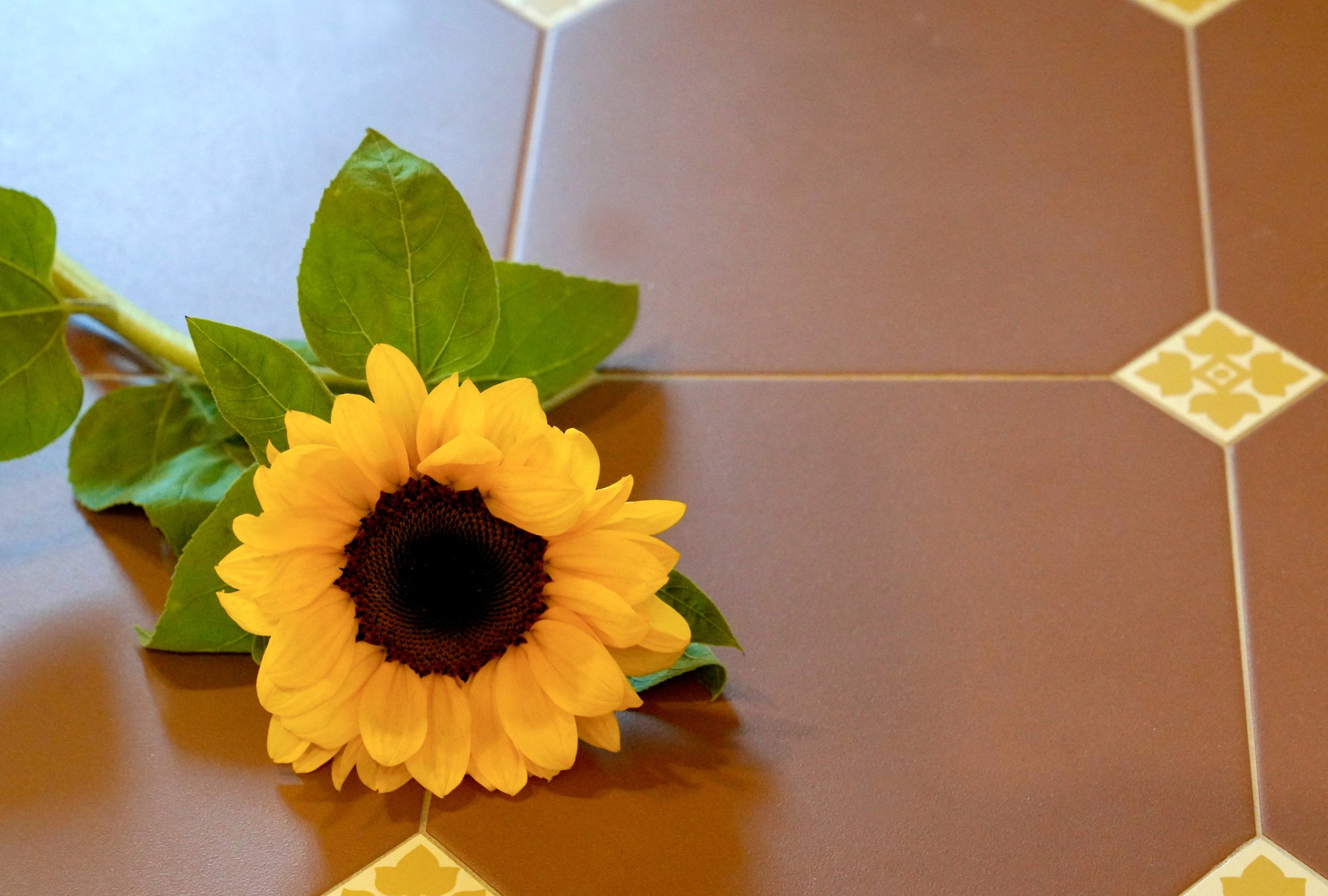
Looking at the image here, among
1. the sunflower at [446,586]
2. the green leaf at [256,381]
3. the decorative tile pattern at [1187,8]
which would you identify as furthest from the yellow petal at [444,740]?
the decorative tile pattern at [1187,8]

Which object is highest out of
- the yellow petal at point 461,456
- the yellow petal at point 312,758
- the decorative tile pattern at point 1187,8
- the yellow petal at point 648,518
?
the decorative tile pattern at point 1187,8

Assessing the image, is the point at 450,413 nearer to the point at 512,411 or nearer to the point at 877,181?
the point at 512,411

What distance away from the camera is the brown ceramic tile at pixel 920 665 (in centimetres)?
46

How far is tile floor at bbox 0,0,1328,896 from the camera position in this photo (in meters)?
0.47

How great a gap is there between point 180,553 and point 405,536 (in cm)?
17

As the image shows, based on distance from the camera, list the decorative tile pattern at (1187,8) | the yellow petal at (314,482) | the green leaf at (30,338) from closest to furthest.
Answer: the yellow petal at (314,482)
the green leaf at (30,338)
the decorative tile pattern at (1187,8)

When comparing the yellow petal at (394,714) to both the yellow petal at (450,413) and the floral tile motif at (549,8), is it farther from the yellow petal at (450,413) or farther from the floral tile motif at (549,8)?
the floral tile motif at (549,8)

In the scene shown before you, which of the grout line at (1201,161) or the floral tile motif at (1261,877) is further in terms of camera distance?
the grout line at (1201,161)

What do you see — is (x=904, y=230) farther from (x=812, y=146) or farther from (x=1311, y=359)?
(x=1311, y=359)

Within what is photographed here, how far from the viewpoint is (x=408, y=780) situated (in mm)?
483

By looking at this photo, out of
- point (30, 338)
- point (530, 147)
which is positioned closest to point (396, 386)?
point (30, 338)

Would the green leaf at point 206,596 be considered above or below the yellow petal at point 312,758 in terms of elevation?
above

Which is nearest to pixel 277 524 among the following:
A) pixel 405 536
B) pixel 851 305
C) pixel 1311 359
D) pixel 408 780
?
pixel 405 536

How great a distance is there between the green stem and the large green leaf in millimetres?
22
